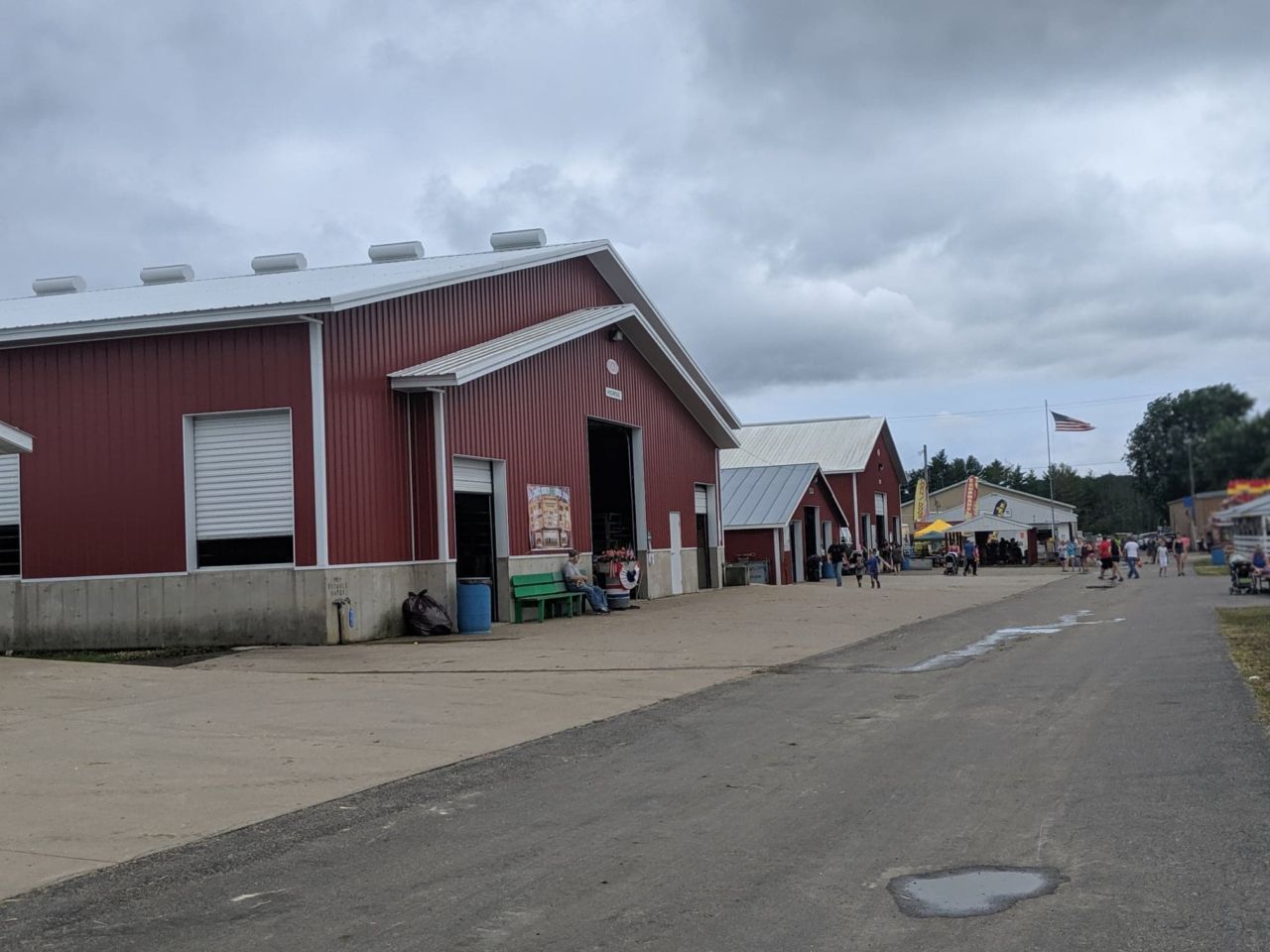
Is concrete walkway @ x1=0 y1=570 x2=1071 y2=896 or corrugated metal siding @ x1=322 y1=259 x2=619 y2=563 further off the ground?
corrugated metal siding @ x1=322 y1=259 x2=619 y2=563

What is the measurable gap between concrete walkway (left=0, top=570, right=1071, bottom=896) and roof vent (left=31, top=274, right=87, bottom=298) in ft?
51.6

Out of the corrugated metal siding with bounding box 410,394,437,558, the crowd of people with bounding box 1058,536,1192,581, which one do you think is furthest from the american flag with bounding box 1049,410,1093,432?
the corrugated metal siding with bounding box 410,394,437,558

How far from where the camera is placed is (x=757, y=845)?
→ 6723 mm

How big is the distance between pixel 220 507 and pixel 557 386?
8.93 m

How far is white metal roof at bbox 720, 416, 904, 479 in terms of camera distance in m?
60.7

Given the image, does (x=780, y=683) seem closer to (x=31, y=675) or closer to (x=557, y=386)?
(x=31, y=675)

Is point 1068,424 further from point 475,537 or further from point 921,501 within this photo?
point 921,501

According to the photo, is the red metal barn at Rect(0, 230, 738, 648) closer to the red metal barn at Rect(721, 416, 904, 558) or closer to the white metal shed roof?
the white metal shed roof

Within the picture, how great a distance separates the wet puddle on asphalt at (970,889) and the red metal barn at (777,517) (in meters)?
37.9

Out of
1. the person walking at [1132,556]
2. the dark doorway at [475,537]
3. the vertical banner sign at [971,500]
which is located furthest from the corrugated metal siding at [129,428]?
the vertical banner sign at [971,500]

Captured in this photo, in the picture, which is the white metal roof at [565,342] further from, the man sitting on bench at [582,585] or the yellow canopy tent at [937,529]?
the yellow canopy tent at [937,529]

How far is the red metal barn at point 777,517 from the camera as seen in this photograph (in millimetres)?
44625

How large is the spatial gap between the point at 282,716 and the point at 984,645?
1026 centimetres

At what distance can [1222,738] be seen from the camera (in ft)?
30.7
